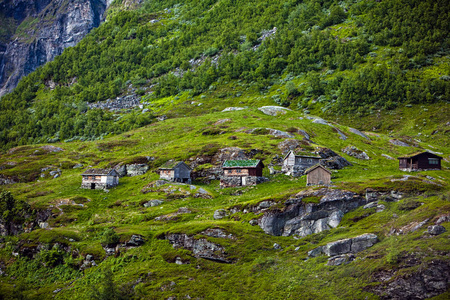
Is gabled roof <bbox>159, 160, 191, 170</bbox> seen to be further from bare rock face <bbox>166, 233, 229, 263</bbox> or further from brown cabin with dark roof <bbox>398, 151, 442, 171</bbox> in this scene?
brown cabin with dark roof <bbox>398, 151, 442, 171</bbox>

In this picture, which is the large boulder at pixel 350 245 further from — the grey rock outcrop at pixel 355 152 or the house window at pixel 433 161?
the grey rock outcrop at pixel 355 152

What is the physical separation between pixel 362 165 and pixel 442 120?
71.7 m

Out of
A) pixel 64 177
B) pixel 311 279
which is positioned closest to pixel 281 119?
pixel 64 177

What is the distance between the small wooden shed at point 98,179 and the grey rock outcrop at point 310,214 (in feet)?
187

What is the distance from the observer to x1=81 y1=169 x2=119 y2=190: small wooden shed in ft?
375

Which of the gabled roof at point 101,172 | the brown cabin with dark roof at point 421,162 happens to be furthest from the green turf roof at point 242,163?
the brown cabin with dark roof at point 421,162

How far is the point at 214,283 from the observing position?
63469 mm

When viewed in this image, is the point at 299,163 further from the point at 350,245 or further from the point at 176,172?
the point at 350,245

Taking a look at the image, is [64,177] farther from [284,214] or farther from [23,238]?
[284,214]

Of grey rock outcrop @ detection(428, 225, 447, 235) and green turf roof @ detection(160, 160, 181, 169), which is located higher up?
green turf roof @ detection(160, 160, 181, 169)

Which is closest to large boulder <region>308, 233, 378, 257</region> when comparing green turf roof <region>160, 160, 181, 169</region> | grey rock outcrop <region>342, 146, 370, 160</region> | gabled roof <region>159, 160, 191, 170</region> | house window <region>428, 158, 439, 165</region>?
house window <region>428, 158, 439, 165</region>

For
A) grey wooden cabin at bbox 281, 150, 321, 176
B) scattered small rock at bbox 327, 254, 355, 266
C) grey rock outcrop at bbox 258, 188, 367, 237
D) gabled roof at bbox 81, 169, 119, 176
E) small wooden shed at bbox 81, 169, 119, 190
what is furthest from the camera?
gabled roof at bbox 81, 169, 119, 176

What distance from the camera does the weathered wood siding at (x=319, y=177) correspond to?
295 ft

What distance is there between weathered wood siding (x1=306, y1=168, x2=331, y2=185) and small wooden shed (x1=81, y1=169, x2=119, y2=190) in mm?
59183
